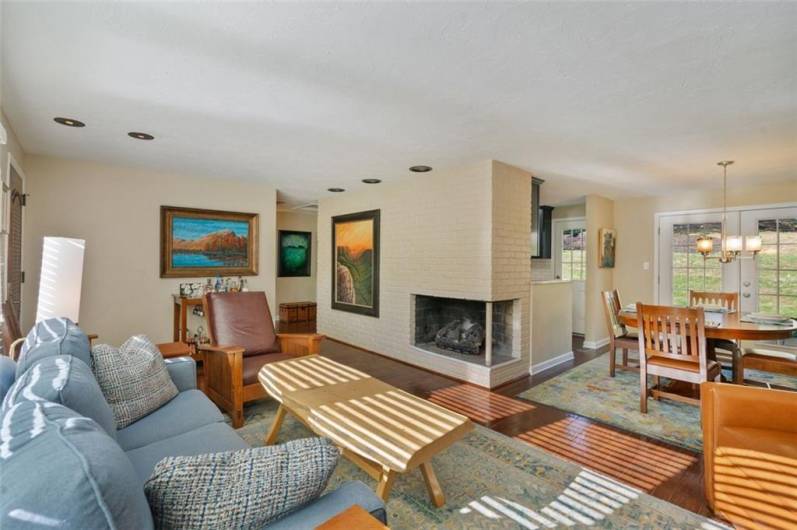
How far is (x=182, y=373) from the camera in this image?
243 centimetres

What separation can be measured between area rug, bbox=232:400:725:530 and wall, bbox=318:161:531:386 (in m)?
1.48

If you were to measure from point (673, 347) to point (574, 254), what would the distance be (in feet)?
11.4

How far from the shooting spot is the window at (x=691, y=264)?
5.14m

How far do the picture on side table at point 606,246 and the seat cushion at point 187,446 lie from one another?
5.50 m

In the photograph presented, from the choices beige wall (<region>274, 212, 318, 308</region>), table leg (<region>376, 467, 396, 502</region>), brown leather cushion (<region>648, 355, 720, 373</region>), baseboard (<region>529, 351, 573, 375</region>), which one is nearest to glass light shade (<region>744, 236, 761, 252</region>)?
brown leather cushion (<region>648, 355, 720, 373</region>)

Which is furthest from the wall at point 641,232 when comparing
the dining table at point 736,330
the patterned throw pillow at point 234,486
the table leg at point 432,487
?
the patterned throw pillow at point 234,486

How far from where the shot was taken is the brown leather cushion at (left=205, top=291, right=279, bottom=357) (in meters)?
3.28

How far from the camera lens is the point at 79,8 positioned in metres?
1.57

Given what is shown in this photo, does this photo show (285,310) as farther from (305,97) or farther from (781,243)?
(781,243)

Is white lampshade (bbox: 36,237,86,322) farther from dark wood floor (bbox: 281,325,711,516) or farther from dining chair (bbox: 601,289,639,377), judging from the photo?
dining chair (bbox: 601,289,639,377)

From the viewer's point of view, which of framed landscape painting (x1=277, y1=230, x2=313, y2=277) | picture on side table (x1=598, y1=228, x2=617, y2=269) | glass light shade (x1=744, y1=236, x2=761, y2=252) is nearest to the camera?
glass light shade (x1=744, y1=236, x2=761, y2=252)

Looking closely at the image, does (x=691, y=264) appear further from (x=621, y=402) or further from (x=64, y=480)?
(x=64, y=480)

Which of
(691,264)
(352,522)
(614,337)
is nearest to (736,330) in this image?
(614,337)

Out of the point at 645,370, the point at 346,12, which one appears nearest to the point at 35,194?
the point at 346,12
